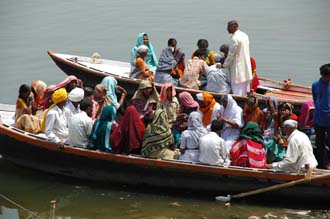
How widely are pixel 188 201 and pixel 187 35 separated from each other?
28.3 feet

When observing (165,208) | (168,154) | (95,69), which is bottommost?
(165,208)

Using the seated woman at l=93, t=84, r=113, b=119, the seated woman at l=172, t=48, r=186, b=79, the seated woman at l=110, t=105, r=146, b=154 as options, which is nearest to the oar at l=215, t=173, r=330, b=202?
the seated woman at l=110, t=105, r=146, b=154

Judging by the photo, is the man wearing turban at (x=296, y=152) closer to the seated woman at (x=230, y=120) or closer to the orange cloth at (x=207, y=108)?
the seated woman at (x=230, y=120)

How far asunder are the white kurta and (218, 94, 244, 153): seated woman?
163 cm

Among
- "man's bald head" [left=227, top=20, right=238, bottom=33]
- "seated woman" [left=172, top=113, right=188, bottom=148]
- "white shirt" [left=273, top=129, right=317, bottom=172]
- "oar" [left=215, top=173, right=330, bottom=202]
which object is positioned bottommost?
"oar" [left=215, top=173, right=330, bottom=202]

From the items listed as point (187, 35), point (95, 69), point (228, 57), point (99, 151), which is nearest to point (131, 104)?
point (99, 151)

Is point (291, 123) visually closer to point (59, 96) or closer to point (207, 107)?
point (207, 107)

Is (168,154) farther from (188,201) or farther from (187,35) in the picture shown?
(187,35)

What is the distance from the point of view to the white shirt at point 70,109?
1132 centimetres

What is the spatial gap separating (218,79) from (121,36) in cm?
659

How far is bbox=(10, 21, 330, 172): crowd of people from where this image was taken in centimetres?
1055

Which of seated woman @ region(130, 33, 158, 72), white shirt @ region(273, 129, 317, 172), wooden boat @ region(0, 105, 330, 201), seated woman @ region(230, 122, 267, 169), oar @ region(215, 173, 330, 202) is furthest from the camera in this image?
seated woman @ region(130, 33, 158, 72)

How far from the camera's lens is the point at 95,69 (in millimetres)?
14266

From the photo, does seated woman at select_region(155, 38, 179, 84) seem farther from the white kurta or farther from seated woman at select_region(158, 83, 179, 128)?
seated woman at select_region(158, 83, 179, 128)
